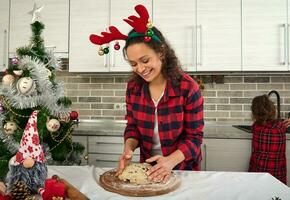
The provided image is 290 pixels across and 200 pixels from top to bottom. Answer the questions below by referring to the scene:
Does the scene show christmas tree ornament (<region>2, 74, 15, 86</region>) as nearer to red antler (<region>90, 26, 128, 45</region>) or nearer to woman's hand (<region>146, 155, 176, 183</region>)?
red antler (<region>90, 26, 128, 45</region>)

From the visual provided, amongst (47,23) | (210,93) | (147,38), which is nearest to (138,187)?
(147,38)

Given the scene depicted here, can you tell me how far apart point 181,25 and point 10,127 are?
5.00 ft

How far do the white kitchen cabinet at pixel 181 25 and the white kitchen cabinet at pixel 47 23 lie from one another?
0.83 metres

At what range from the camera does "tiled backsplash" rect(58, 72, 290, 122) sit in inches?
101

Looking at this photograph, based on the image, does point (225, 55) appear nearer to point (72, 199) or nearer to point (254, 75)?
point (254, 75)

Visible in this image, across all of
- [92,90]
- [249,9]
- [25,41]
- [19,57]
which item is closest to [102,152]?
[92,90]

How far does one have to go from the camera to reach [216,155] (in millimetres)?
2160

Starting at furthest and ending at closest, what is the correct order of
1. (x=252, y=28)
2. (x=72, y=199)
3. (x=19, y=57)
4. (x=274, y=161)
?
(x=252, y=28) < (x=274, y=161) < (x=19, y=57) < (x=72, y=199)

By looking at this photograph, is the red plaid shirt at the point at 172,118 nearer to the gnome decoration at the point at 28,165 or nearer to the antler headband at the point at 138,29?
the antler headband at the point at 138,29

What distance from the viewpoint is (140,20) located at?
1122 millimetres

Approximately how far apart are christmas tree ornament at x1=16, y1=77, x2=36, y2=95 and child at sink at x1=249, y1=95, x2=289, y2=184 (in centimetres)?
149

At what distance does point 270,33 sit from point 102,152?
64.7 inches

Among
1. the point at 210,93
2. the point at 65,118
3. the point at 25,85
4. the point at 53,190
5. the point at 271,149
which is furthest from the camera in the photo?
the point at 210,93

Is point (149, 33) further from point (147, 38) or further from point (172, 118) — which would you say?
point (172, 118)
